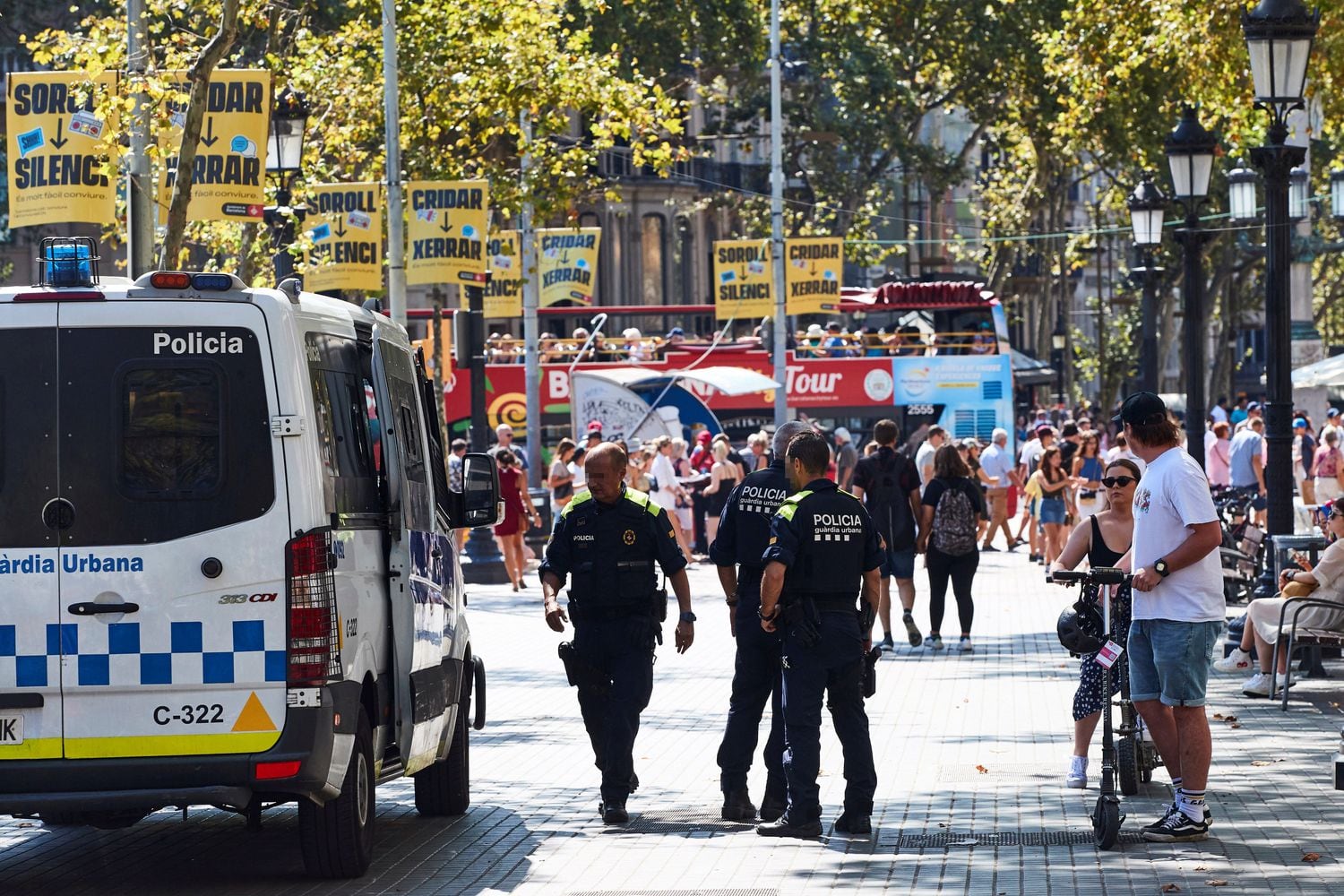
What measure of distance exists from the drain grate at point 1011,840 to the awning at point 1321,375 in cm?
2241

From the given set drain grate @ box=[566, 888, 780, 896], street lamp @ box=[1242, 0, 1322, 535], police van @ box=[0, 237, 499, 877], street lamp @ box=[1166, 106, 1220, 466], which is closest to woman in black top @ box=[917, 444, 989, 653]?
street lamp @ box=[1242, 0, 1322, 535]

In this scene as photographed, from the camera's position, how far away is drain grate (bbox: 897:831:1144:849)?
355 inches

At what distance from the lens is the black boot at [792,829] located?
9297 mm

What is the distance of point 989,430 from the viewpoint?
42781 mm

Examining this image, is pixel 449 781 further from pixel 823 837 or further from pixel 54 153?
pixel 54 153

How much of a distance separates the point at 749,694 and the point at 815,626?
65 centimetres

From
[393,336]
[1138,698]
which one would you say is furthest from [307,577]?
[1138,698]

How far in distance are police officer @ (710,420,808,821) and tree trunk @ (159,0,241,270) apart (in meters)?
5.91

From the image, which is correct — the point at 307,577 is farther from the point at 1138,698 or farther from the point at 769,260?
the point at 769,260

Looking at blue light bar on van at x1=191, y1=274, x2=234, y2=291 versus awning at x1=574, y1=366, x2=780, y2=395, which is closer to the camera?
blue light bar on van at x1=191, y1=274, x2=234, y2=291

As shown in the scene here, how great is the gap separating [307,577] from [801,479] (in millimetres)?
2383

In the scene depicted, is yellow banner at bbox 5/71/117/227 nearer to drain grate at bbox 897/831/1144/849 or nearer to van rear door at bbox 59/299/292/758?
van rear door at bbox 59/299/292/758

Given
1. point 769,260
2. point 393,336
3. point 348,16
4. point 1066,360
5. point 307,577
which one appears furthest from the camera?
point 1066,360

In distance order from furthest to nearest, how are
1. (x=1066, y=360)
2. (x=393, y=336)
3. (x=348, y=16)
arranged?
1. (x=1066, y=360)
2. (x=348, y=16)
3. (x=393, y=336)
